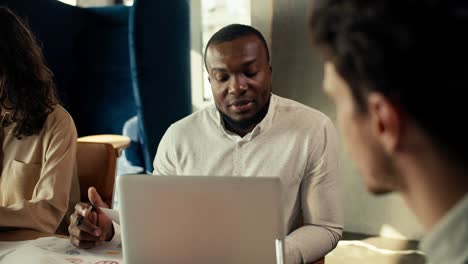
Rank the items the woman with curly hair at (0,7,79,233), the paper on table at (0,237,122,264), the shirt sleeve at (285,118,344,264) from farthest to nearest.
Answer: the woman with curly hair at (0,7,79,233), the shirt sleeve at (285,118,344,264), the paper on table at (0,237,122,264)

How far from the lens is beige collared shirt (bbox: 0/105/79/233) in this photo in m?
1.41

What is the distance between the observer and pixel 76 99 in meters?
2.93

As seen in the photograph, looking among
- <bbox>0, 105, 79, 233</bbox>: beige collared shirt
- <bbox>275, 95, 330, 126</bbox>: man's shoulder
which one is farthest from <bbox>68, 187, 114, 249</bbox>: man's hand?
<bbox>275, 95, 330, 126</bbox>: man's shoulder

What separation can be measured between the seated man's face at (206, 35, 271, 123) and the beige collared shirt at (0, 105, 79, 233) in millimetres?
501

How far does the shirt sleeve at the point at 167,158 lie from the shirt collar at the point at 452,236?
1128 mm

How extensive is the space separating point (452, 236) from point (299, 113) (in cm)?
102

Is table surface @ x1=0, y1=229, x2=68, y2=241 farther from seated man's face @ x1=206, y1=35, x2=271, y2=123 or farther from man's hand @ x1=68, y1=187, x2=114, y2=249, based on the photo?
seated man's face @ x1=206, y1=35, x2=271, y2=123

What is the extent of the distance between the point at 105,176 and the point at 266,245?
2.84 ft

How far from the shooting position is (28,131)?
5.12 ft

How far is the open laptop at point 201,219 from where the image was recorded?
2.74 feet

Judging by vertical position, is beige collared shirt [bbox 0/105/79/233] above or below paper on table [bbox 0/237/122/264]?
above

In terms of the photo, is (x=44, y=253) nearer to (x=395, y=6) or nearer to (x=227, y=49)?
(x=227, y=49)

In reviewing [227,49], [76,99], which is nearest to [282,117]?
[227,49]

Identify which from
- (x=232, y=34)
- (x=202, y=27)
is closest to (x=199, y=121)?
(x=232, y=34)
